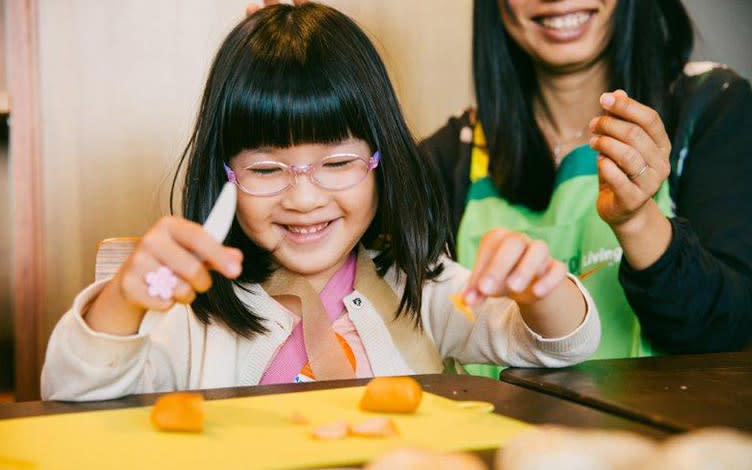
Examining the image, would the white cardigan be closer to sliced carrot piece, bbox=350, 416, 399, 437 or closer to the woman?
the woman

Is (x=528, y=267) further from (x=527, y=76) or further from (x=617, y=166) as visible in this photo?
(x=527, y=76)

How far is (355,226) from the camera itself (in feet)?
A: 3.85

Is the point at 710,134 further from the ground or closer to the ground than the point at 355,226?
further from the ground

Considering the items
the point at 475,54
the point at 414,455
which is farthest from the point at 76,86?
the point at 414,455

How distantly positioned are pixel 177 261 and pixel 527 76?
1124 millimetres

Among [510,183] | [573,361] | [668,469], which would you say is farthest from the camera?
[510,183]

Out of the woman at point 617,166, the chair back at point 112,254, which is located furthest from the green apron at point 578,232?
the chair back at point 112,254

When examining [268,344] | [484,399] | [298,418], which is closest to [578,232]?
[268,344]

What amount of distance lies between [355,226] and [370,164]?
9 centimetres

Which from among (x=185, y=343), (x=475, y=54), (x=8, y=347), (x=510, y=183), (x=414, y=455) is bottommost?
(x=8, y=347)

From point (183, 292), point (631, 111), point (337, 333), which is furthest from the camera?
point (337, 333)

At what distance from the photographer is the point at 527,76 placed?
1.74 metres

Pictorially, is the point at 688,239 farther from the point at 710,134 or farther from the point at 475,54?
the point at 475,54

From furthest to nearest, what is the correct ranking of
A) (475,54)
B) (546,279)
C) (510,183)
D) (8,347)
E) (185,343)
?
(8,347)
(475,54)
(510,183)
(185,343)
(546,279)
